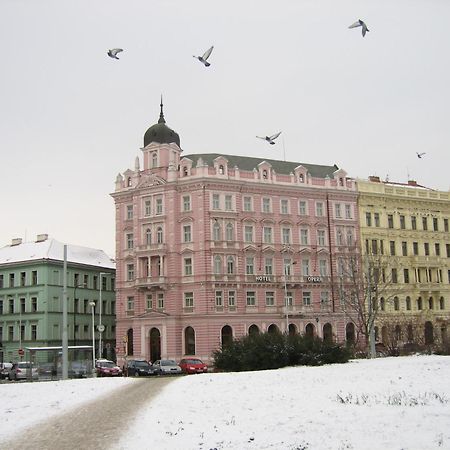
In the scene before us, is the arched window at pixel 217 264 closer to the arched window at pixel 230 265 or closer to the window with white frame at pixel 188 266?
the arched window at pixel 230 265

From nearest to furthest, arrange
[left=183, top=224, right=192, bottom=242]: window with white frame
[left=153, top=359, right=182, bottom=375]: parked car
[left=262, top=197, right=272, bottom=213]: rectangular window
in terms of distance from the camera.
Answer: [left=153, top=359, right=182, bottom=375]: parked car, [left=183, top=224, right=192, bottom=242]: window with white frame, [left=262, top=197, right=272, bottom=213]: rectangular window

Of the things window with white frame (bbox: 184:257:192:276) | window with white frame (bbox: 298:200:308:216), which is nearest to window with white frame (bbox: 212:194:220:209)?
window with white frame (bbox: 184:257:192:276)

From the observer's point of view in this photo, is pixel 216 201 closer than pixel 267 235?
Yes

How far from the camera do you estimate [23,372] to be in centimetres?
5219

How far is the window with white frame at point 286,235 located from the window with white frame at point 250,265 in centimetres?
454

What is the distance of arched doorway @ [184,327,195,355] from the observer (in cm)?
6669

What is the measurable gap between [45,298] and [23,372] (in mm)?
26382

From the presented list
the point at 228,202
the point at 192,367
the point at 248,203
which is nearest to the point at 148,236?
the point at 228,202

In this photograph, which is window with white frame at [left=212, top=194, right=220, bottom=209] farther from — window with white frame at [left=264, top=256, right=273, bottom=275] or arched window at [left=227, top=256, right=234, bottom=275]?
window with white frame at [left=264, top=256, right=273, bottom=275]

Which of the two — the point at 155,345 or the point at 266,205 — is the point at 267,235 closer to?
the point at 266,205

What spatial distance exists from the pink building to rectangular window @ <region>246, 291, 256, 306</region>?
123mm

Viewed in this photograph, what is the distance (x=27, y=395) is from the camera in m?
24.7

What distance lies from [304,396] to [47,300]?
6246 cm

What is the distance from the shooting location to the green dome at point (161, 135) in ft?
237
